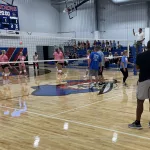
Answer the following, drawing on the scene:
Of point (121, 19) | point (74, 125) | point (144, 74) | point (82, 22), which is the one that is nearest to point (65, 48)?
point (82, 22)

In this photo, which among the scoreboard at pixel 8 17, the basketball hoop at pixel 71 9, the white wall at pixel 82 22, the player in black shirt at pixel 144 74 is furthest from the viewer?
the basketball hoop at pixel 71 9

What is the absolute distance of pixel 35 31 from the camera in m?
26.2

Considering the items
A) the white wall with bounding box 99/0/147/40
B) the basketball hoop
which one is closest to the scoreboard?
the basketball hoop

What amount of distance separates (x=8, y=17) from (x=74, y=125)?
62.5 feet

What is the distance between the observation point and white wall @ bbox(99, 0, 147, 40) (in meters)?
22.0

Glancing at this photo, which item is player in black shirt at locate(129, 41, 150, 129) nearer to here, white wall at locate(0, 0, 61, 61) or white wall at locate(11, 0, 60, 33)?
white wall at locate(0, 0, 61, 61)

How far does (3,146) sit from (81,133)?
1.35 meters

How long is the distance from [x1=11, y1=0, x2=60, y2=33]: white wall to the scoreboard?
245 centimetres

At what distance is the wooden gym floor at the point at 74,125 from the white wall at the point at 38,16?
63.1 feet

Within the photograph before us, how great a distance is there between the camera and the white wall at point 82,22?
25594mm

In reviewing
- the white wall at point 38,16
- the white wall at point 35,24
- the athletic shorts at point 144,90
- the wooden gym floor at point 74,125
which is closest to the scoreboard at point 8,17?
the white wall at point 35,24

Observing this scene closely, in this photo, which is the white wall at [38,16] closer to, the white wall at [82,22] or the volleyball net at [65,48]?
the white wall at [82,22]

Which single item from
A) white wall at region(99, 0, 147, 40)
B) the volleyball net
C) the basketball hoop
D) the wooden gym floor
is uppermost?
the basketball hoop

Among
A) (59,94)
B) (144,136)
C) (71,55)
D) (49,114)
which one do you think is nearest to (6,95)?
(59,94)
